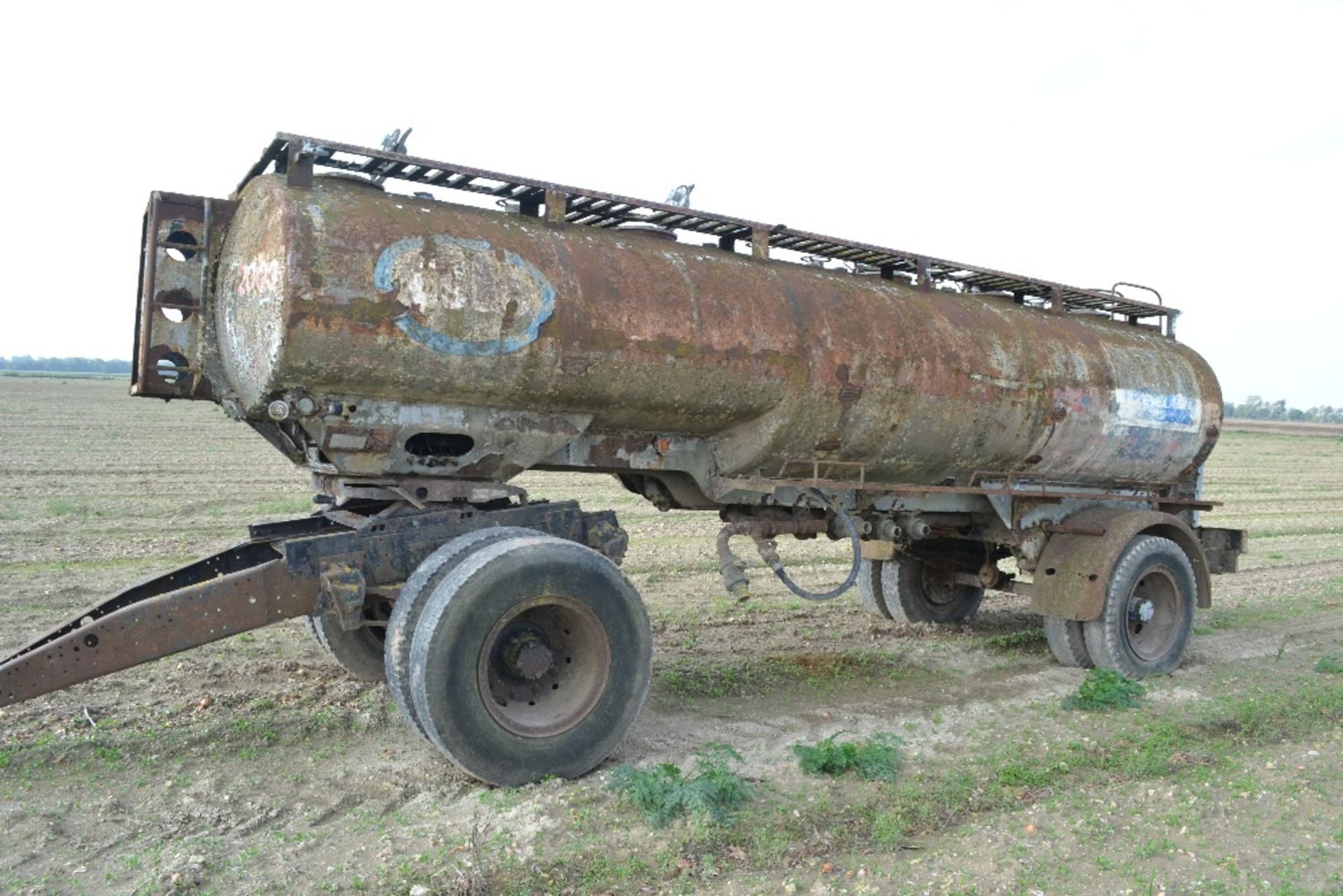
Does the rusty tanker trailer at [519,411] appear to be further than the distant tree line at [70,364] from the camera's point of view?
No

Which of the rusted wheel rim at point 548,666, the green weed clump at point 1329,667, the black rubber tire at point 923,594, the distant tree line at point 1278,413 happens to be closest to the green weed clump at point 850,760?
the rusted wheel rim at point 548,666

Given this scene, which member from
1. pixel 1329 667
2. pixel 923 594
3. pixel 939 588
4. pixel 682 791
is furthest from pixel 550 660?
pixel 1329 667

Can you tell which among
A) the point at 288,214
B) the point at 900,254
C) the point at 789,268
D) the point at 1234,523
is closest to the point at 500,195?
the point at 288,214

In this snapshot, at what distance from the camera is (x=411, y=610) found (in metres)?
4.46

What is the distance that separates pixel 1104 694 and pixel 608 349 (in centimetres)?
384

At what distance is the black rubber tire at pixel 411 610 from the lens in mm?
4379

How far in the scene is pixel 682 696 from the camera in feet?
20.1

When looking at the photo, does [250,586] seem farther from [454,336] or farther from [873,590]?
[873,590]

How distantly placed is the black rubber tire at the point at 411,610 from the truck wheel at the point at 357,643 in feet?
3.57

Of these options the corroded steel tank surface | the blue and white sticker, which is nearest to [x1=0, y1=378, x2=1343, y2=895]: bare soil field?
the corroded steel tank surface

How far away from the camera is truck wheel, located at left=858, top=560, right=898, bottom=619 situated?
877 centimetres

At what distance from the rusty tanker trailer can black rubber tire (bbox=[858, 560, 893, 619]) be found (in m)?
1.69

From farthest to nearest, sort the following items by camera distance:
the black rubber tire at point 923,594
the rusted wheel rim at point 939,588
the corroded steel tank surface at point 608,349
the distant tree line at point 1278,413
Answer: the distant tree line at point 1278,413 < the rusted wheel rim at point 939,588 < the black rubber tire at point 923,594 < the corroded steel tank surface at point 608,349

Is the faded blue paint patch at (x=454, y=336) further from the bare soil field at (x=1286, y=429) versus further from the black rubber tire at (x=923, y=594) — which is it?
the bare soil field at (x=1286, y=429)
